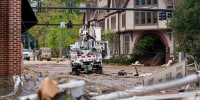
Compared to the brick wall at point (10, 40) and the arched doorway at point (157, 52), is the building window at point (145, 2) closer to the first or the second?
the arched doorway at point (157, 52)

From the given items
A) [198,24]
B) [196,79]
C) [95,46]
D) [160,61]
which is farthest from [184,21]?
[196,79]

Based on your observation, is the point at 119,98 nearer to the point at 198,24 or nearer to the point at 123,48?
the point at 198,24

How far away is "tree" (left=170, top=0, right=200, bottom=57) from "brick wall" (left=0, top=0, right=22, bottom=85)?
1856cm

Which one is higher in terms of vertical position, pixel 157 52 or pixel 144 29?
pixel 144 29

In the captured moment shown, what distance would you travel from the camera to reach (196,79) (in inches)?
331

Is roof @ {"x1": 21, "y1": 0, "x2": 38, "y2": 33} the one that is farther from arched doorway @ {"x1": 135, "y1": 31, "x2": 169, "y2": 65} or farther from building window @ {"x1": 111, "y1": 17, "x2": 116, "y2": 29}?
building window @ {"x1": 111, "y1": 17, "x2": 116, "y2": 29}

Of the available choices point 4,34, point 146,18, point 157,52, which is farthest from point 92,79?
point 157,52

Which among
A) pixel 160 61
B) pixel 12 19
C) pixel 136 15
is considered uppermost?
pixel 136 15

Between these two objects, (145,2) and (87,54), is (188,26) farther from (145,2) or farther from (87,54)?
(145,2)

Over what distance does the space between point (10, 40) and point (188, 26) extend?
20.7 metres

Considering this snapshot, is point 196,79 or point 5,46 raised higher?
point 5,46

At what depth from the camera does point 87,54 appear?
23.6 meters

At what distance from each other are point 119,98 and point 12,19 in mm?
8068

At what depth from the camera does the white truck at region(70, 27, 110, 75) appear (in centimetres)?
2339
